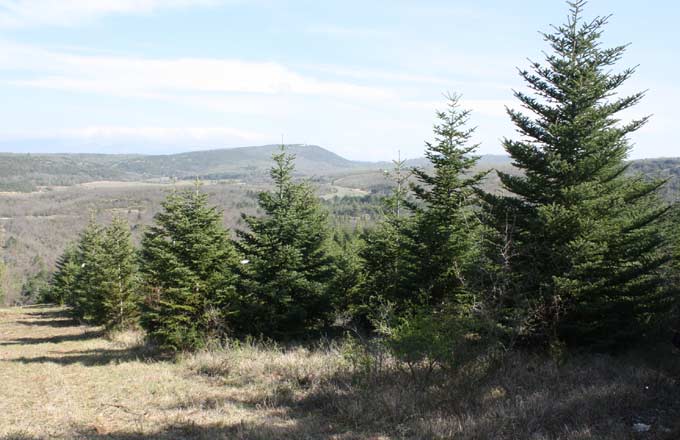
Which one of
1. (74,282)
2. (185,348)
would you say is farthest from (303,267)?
(74,282)

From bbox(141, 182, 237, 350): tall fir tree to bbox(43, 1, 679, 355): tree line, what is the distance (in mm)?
58

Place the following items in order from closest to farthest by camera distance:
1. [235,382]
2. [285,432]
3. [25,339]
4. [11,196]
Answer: [285,432]
[235,382]
[25,339]
[11,196]

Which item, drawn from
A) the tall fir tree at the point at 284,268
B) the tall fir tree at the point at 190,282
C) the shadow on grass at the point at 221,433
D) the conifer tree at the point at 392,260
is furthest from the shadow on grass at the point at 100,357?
the shadow on grass at the point at 221,433

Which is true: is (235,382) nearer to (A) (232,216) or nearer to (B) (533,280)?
(B) (533,280)

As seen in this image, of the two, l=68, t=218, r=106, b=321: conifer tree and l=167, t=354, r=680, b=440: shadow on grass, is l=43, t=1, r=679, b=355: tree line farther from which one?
l=68, t=218, r=106, b=321: conifer tree

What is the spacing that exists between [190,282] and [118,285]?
1098 cm

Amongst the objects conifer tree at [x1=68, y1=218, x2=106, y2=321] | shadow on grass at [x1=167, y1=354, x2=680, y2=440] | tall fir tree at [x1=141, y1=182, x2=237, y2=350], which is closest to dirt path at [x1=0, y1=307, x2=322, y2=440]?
shadow on grass at [x1=167, y1=354, x2=680, y2=440]

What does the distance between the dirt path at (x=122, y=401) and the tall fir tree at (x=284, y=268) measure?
3.48 m

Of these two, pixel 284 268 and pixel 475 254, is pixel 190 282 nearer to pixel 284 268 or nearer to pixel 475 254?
pixel 284 268

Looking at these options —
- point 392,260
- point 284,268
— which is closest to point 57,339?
point 284,268

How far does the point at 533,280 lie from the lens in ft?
37.3

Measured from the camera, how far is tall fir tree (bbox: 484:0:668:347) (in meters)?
11.2

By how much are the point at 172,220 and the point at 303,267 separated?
17.1 ft

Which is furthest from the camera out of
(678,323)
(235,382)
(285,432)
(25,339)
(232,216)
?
(232,216)
